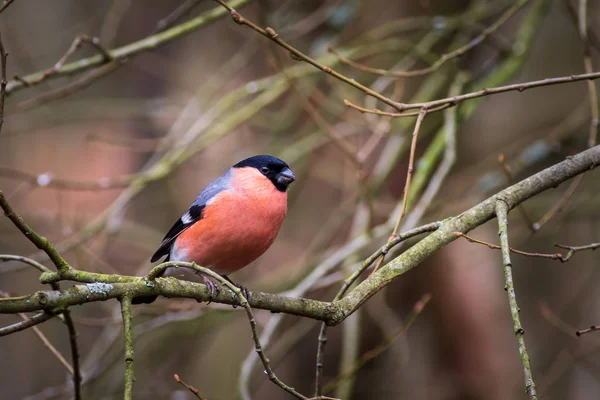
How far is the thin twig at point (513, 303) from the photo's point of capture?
1.85 meters

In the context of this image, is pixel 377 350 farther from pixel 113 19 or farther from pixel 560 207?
pixel 113 19

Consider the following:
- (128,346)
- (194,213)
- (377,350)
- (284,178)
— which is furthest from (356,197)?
(128,346)

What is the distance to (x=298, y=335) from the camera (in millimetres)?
4762

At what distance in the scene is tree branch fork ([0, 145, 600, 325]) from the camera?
1956mm

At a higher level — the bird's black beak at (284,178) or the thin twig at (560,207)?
the bird's black beak at (284,178)

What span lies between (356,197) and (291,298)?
2.41 metres

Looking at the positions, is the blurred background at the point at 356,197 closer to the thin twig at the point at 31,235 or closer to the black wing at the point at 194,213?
the black wing at the point at 194,213

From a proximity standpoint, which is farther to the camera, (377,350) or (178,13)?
(178,13)

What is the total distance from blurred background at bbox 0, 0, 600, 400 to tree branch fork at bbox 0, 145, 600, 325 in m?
1.23

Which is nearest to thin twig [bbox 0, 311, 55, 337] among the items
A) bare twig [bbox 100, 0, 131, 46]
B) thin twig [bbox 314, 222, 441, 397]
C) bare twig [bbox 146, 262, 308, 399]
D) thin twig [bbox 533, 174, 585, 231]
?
bare twig [bbox 146, 262, 308, 399]

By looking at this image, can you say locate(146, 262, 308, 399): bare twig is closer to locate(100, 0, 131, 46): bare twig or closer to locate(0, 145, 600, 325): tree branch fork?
locate(0, 145, 600, 325): tree branch fork

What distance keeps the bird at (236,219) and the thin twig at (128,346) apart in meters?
1.23

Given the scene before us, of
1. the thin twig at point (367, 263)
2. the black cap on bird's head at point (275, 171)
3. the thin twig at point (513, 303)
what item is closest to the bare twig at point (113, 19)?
the black cap on bird's head at point (275, 171)

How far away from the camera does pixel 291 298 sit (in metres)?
2.46
